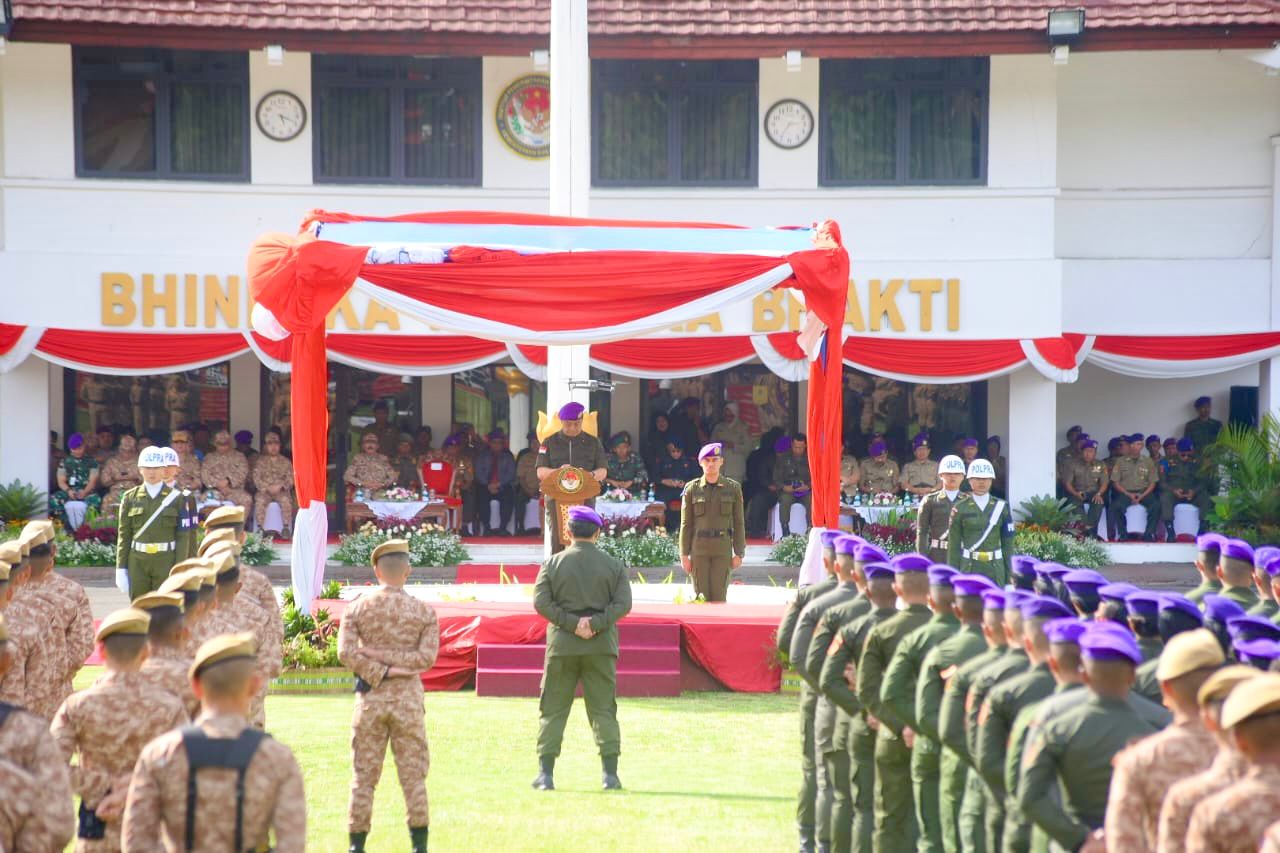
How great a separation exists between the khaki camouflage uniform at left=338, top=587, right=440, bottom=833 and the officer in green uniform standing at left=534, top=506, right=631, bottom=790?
1.67m

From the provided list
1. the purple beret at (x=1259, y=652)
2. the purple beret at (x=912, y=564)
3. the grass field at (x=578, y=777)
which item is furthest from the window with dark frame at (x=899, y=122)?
the purple beret at (x=1259, y=652)

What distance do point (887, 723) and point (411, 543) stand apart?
41.0 feet

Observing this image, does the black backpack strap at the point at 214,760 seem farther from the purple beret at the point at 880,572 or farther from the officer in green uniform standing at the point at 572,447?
the officer in green uniform standing at the point at 572,447

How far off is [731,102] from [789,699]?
1010cm

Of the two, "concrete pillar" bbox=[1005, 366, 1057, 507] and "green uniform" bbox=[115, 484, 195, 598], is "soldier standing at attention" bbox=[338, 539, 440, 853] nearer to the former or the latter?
"green uniform" bbox=[115, 484, 195, 598]

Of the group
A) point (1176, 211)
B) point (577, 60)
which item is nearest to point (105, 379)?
point (577, 60)

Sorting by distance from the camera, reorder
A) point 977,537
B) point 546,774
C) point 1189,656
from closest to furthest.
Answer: point 1189,656 < point 546,774 < point 977,537

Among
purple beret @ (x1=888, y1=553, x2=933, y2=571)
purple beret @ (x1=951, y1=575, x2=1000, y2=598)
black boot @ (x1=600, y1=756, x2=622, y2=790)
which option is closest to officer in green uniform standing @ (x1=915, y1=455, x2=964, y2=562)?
black boot @ (x1=600, y1=756, x2=622, y2=790)

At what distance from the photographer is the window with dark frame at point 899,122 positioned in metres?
21.0

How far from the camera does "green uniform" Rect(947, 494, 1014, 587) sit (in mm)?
13891

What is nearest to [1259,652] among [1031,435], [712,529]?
[712,529]

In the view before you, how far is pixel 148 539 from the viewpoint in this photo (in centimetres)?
1366

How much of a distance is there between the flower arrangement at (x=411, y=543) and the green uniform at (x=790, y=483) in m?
3.92

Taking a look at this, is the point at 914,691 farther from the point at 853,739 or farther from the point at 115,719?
the point at 115,719
